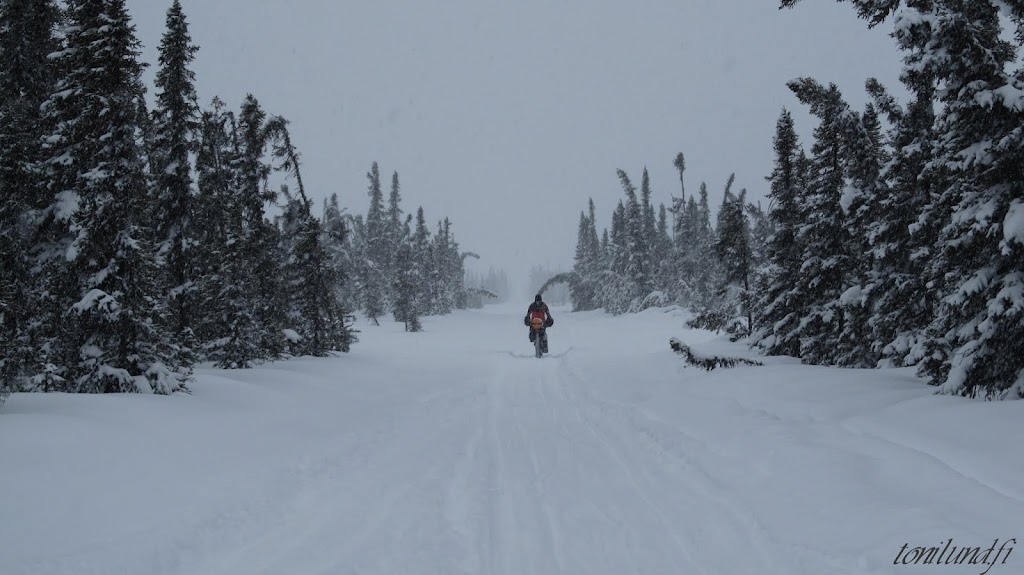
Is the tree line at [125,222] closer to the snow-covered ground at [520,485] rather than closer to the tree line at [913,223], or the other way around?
the snow-covered ground at [520,485]

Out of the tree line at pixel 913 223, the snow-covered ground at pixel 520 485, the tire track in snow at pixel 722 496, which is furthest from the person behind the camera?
the tree line at pixel 913 223

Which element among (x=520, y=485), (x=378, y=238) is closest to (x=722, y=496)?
(x=520, y=485)

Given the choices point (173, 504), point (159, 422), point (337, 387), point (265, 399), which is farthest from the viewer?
point (337, 387)

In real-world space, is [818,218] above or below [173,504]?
above

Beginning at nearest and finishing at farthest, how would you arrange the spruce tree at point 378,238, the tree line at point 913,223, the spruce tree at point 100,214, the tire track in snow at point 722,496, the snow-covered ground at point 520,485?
the tire track in snow at point 722,496 → the snow-covered ground at point 520,485 → the tree line at point 913,223 → the spruce tree at point 100,214 → the spruce tree at point 378,238

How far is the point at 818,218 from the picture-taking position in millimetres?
13070

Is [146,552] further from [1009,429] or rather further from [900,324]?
[900,324]

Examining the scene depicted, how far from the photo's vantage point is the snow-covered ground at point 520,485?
432cm

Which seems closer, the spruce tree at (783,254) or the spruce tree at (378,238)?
the spruce tree at (783,254)

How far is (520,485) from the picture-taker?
20.2ft

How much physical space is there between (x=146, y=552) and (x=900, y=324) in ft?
41.7

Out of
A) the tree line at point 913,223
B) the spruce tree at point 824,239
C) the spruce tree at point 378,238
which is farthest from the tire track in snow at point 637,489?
the spruce tree at point 378,238

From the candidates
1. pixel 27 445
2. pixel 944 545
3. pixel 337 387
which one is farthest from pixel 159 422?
pixel 944 545

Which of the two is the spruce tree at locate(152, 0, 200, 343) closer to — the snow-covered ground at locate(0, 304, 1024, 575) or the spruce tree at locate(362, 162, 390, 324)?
the snow-covered ground at locate(0, 304, 1024, 575)
